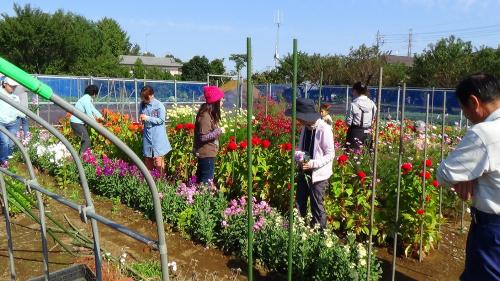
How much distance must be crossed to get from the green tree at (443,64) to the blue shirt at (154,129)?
989 inches

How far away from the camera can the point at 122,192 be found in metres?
5.35

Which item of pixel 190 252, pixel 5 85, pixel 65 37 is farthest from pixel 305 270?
pixel 65 37

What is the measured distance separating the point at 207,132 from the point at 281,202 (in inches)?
44.2

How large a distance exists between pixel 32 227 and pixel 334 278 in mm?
3099

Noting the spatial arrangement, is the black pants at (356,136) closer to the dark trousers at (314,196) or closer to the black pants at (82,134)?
the dark trousers at (314,196)

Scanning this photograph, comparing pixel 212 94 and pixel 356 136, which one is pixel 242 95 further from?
pixel 212 94

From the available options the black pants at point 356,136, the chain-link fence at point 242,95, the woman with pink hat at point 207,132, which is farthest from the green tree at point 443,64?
the woman with pink hat at point 207,132

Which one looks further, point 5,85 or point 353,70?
point 353,70

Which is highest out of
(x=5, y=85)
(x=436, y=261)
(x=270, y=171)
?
(x=5, y=85)

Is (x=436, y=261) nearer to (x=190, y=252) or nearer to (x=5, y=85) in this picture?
(x=190, y=252)

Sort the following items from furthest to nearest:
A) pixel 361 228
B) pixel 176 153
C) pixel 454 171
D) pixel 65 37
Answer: pixel 65 37, pixel 176 153, pixel 361 228, pixel 454 171

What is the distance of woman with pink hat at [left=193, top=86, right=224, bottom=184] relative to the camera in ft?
15.6

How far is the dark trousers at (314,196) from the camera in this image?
3939 millimetres

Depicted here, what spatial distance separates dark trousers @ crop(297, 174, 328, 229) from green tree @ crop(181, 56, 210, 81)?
49.9m
